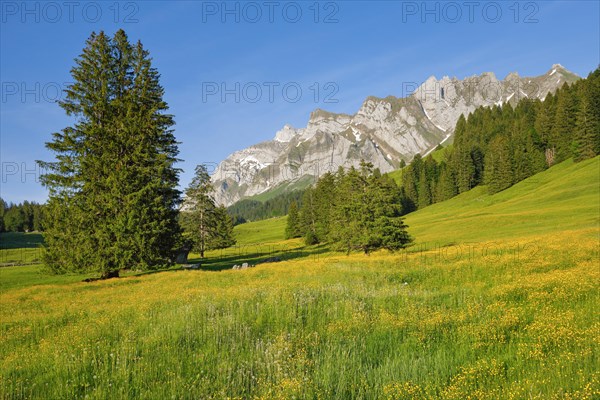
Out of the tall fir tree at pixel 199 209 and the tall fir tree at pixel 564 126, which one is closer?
the tall fir tree at pixel 199 209

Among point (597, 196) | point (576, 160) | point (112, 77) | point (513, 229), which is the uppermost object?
point (112, 77)

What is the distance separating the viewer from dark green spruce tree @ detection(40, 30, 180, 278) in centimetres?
2908

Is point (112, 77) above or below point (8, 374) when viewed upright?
above

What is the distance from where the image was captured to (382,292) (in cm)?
1393

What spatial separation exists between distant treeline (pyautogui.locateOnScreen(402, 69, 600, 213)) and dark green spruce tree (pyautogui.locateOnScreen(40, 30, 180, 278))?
9398 centimetres

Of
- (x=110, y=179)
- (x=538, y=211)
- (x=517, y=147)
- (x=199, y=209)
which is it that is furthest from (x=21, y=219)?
(x=517, y=147)

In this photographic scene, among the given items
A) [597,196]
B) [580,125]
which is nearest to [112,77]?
[597,196]

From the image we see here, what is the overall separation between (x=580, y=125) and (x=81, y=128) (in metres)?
102

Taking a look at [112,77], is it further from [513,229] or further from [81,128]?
[513,229]

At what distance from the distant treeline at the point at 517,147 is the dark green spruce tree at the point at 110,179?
9398 centimetres

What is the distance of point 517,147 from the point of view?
100250mm

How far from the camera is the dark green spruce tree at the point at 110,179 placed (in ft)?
95.4

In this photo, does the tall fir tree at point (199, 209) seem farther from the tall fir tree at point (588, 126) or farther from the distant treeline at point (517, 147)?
the tall fir tree at point (588, 126)

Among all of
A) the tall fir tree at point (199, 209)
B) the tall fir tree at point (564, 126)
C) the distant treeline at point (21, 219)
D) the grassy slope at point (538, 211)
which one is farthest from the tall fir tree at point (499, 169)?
the distant treeline at point (21, 219)
